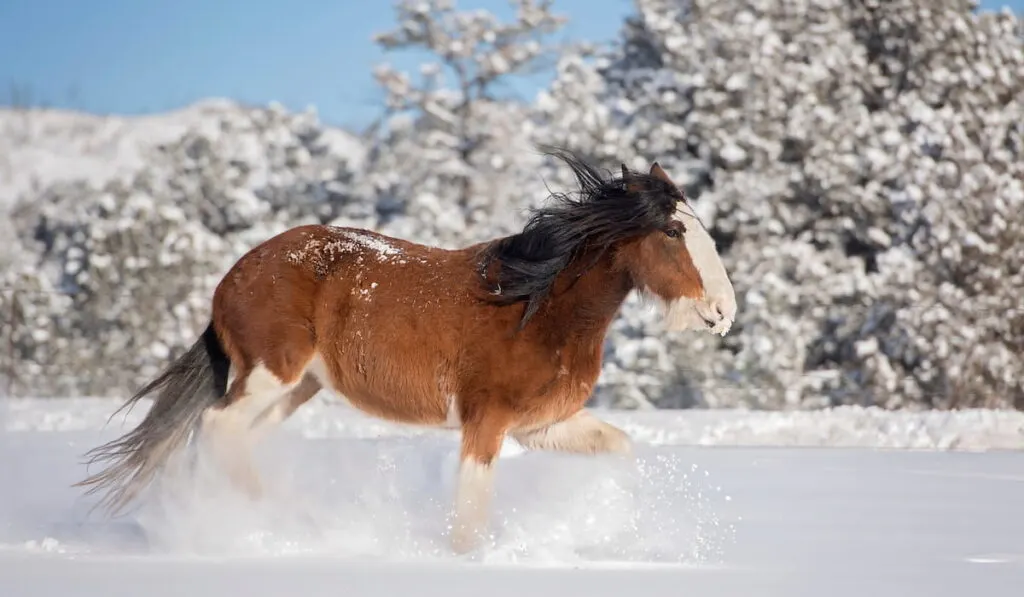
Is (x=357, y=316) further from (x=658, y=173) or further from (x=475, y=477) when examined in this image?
(x=658, y=173)

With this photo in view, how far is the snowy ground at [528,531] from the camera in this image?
4.07 meters

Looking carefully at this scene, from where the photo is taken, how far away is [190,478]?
5418 mm

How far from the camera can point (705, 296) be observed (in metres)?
4.98

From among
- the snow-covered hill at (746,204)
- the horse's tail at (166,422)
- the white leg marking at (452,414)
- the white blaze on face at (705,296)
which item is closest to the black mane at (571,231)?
the white blaze on face at (705,296)

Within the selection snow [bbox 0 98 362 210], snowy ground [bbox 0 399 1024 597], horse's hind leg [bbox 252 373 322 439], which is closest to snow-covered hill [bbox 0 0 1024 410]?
snowy ground [bbox 0 399 1024 597]

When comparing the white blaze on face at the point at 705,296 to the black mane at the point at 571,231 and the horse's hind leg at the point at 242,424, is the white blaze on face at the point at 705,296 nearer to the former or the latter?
the black mane at the point at 571,231

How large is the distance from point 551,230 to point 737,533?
1655mm

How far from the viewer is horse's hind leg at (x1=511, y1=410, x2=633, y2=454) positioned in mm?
5418

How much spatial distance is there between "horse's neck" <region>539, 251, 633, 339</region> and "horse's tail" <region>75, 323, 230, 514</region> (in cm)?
180

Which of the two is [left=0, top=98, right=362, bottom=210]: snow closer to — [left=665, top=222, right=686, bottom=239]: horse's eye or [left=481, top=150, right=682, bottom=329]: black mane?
[left=481, top=150, right=682, bottom=329]: black mane

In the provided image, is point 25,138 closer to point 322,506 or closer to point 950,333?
point 950,333

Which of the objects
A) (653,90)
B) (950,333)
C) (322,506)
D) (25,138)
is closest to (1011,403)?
(950,333)

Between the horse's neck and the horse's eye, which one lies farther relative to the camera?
the horse's neck

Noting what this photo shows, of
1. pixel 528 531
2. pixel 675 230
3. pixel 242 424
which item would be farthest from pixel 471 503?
pixel 675 230
